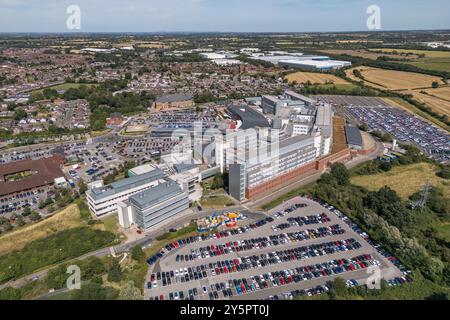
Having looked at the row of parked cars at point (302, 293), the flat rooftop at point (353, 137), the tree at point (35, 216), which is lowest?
the row of parked cars at point (302, 293)

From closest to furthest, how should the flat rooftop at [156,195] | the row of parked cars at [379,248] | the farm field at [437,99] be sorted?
the row of parked cars at [379,248] → the flat rooftop at [156,195] → the farm field at [437,99]

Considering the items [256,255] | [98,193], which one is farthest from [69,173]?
[256,255]

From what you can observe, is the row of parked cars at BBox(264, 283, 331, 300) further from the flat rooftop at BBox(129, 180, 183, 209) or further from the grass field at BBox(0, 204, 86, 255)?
the grass field at BBox(0, 204, 86, 255)

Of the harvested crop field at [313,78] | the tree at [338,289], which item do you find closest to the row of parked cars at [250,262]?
the tree at [338,289]

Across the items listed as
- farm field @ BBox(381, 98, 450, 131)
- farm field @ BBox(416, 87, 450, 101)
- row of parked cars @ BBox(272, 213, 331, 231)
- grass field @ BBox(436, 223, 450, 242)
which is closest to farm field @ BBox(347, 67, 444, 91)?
farm field @ BBox(416, 87, 450, 101)

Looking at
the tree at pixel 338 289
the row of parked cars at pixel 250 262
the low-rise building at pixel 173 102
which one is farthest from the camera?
the low-rise building at pixel 173 102

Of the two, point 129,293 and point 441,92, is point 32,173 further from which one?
point 441,92

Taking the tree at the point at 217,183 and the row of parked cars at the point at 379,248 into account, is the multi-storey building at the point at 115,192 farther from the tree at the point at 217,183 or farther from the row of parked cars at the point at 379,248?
the row of parked cars at the point at 379,248
